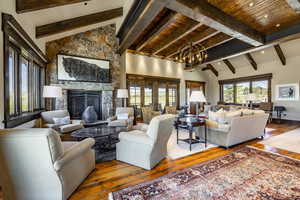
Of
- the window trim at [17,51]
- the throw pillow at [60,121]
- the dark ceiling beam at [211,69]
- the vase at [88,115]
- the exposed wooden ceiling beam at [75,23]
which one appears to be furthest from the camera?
the dark ceiling beam at [211,69]

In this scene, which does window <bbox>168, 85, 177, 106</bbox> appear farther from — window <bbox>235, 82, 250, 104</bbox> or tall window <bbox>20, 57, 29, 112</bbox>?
tall window <bbox>20, 57, 29, 112</bbox>

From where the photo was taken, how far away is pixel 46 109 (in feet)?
15.8

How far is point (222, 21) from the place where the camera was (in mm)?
3949

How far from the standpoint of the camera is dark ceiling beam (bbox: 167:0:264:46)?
9.92ft

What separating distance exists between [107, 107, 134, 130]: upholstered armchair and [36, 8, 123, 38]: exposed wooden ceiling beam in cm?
304

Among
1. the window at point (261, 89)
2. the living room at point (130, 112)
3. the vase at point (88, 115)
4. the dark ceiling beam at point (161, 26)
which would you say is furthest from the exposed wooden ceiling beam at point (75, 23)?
the window at point (261, 89)

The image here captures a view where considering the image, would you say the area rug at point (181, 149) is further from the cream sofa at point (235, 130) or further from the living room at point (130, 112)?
the cream sofa at point (235, 130)

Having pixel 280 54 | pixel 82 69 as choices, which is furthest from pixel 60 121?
pixel 280 54

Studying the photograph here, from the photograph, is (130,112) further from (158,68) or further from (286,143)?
(286,143)

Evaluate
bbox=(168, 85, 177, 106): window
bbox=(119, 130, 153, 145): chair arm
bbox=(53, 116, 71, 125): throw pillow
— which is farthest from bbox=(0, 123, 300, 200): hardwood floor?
bbox=(168, 85, 177, 106): window

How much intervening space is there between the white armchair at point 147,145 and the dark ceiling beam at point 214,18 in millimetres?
2416

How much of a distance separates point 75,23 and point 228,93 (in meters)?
10.1

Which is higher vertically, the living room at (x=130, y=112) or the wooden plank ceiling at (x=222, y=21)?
the wooden plank ceiling at (x=222, y=21)

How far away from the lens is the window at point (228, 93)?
9.93m
